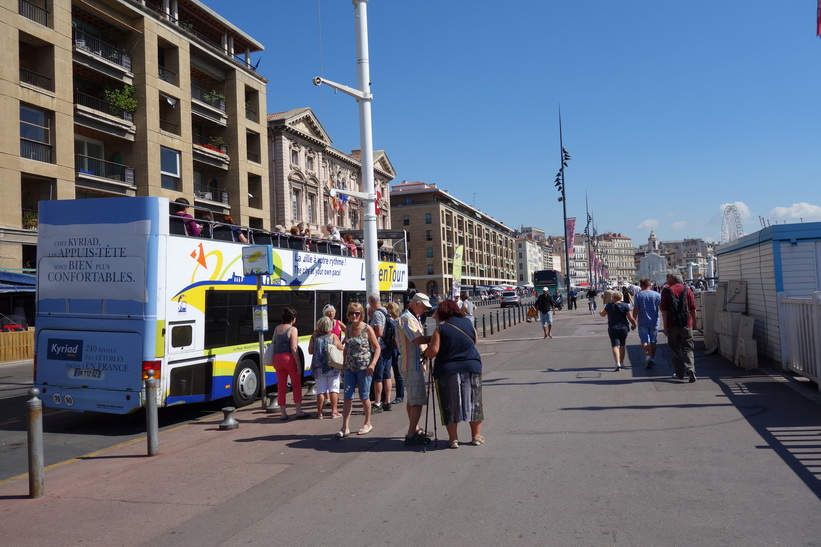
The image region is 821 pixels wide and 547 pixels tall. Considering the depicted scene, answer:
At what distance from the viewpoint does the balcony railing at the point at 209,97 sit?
36844 mm

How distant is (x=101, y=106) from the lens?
101 ft

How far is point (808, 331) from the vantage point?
933 cm

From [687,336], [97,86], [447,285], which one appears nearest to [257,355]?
[687,336]

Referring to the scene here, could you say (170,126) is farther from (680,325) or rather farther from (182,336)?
(680,325)

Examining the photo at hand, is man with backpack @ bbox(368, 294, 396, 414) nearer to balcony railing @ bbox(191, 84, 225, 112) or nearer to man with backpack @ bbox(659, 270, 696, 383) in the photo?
man with backpack @ bbox(659, 270, 696, 383)

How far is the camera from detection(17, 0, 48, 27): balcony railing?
25.7m

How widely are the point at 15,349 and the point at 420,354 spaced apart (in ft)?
68.9

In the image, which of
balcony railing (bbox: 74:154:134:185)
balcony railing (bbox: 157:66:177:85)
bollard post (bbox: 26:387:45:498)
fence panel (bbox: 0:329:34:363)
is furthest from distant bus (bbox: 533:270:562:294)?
bollard post (bbox: 26:387:45:498)

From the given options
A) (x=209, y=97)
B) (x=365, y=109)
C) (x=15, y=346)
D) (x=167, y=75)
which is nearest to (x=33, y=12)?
(x=167, y=75)

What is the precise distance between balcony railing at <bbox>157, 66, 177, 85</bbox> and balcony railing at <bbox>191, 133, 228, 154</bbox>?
3.98 meters

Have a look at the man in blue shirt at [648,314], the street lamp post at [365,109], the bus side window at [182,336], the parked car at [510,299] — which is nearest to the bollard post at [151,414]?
the bus side window at [182,336]

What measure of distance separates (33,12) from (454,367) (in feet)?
93.1

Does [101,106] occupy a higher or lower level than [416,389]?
higher

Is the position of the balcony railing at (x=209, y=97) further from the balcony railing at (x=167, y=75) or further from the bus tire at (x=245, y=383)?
the bus tire at (x=245, y=383)
